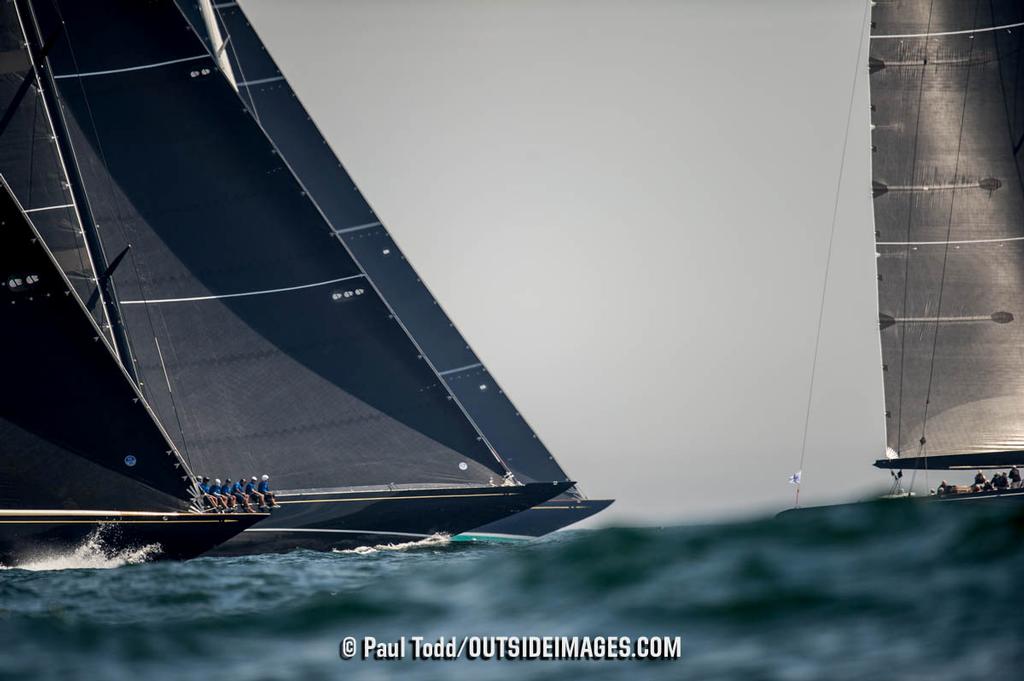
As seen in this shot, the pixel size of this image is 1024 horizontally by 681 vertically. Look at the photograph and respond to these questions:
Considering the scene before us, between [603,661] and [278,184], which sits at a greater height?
[278,184]

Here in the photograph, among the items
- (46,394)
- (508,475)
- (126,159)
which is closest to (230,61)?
(126,159)

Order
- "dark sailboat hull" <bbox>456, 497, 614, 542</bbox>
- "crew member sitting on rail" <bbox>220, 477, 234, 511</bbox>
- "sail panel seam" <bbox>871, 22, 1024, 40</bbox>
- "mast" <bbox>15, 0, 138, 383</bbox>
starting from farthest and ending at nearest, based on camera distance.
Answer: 1. "dark sailboat hull" <bbox>456, 497, 614, 542</bbox>
2. "sail panel seam" <bbox>871, 22, 1024, 40</bbox>
3. "mast" <bbox>15, 0, 138, 383</bbox>
4. "crew member sitting on rail" <bbox>220, 477, 234, 511</bbox>

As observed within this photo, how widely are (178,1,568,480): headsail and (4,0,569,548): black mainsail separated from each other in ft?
27.9

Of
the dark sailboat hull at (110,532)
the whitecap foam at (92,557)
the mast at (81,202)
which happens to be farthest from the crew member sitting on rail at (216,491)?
the mast at (81,202)

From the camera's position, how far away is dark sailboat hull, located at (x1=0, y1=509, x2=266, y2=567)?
76.7 ft

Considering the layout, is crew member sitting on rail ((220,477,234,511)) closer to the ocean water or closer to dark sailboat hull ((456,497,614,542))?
the ocean water

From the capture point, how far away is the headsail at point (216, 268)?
30766 millimetres

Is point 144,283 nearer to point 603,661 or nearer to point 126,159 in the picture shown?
point 126,159

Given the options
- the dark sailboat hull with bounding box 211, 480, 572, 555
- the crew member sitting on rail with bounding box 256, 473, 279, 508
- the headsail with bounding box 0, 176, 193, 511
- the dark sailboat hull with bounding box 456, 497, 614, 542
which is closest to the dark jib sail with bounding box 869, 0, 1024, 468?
the dark sailboat hull with bounding box 211, 480, 572, 555

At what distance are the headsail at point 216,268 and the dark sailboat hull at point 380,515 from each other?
26.9 inches

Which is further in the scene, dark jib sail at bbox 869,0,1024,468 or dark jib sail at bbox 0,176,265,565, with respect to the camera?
dark jib sail at bbox 869,0,1024,468

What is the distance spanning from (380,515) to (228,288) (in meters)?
6.20

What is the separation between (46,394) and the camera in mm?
23234

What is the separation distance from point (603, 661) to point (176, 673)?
3695 mm
